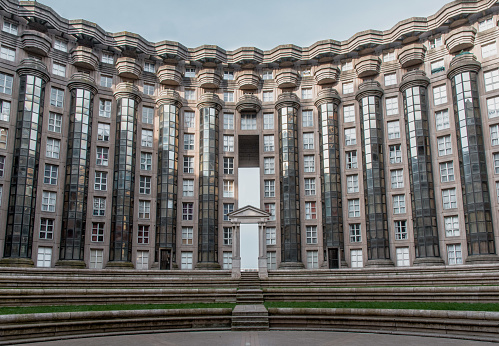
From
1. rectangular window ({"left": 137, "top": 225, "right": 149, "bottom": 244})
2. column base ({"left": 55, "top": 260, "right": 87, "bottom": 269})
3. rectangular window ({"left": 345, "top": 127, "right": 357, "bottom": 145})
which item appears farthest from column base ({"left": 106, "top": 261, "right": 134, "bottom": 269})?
rectangular window ({"left": 345, "top": 127, "right": 357, "bottom": 145})

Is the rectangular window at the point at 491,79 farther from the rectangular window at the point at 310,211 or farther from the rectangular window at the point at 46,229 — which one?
the rectangular window at the point at 46,229

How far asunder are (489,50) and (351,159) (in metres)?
18.5

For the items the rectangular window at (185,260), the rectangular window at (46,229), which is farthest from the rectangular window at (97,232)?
the rectangular window at (185,260)

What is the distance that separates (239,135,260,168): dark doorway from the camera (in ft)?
193

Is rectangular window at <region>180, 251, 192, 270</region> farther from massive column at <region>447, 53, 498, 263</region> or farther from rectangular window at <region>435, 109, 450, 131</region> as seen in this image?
rectangular window at <region>435, 109, 450, 131</region>

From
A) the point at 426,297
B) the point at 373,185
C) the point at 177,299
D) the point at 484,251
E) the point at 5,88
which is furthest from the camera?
the point at 373,185

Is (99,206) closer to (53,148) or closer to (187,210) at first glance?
(53,148)

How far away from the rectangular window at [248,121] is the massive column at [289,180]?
3.56 meters

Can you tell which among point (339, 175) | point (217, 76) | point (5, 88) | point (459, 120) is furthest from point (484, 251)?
point (5, 88)

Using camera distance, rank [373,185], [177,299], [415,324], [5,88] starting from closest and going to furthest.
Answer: [415,324]
[177,299]
[5,88]
[373,185]

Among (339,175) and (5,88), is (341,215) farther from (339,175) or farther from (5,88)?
(5,88)

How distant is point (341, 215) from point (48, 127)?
3421cm

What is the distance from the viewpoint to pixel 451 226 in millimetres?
47250

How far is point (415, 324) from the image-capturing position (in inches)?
738
